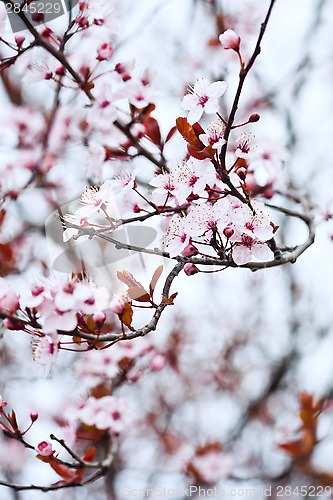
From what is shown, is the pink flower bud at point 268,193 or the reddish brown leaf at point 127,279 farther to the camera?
the pink flower bud at point 268,193

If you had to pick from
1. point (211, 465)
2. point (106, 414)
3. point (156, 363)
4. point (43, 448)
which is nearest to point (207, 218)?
point (43, 448)

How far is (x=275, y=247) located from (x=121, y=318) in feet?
1.65

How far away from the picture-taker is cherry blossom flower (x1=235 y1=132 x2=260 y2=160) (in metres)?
1.51

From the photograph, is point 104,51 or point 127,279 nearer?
point 127,279

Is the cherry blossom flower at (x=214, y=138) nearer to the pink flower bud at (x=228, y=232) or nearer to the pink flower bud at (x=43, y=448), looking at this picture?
the pink flower bud at (x=228, y=232)

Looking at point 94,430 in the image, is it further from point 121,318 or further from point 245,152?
point 245,152

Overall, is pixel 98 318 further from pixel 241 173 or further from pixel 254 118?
pixel 254 118

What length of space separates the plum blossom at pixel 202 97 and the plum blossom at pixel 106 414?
1.68 metres

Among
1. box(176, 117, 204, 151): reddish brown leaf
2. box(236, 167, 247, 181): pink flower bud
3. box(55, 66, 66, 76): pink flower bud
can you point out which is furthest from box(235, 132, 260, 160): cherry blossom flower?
box(55, 66, 66, 76): pink flower bud

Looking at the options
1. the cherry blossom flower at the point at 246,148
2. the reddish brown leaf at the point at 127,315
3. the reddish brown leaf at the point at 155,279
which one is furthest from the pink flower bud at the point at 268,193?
the reddish brown leaf at the point at 127,315

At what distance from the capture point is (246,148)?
1532 mm

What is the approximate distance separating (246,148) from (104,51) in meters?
0.73

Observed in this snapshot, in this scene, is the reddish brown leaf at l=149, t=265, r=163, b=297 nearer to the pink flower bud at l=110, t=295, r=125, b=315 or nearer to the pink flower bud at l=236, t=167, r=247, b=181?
the pink flower bud at l=110, t=295, r=125, b=315

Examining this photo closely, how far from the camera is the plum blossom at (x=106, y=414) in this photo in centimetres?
259
